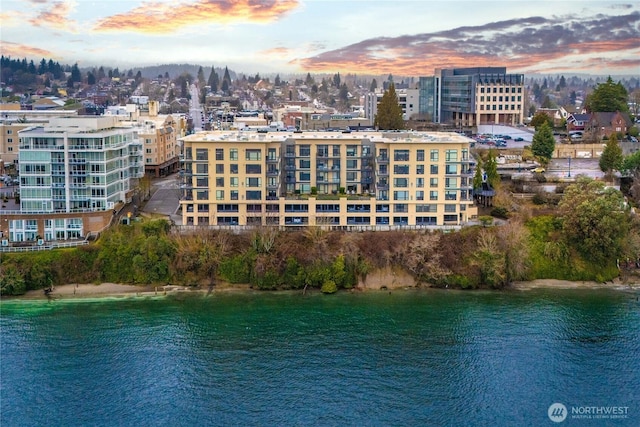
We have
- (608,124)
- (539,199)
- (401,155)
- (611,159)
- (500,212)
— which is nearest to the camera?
(401,155)

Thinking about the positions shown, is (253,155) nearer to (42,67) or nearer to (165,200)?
(165,200)

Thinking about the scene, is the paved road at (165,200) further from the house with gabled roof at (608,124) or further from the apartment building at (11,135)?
the house with gabled roof at (608,124)

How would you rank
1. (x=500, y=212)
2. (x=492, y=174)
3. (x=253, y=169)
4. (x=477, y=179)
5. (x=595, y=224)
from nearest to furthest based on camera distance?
(x=595, y=224) → (x=253, y=169) → (x=500, y=212) → (x=477, y=179) → (x=492, y=174)

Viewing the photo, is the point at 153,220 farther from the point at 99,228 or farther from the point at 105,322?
the point at 105,322

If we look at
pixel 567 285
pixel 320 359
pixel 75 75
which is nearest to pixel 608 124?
pixel 567 285

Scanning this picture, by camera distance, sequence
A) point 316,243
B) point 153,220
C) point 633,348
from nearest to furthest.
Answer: point 633,348 → point 316,243 → point 153,220

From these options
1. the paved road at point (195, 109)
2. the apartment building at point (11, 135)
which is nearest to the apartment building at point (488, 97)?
the paved road at point (195, 109)

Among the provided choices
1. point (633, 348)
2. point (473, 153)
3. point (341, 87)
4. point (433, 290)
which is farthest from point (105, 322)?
point (341, 87)

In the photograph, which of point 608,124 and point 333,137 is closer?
point 333,137
